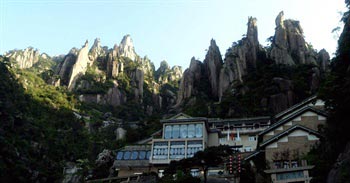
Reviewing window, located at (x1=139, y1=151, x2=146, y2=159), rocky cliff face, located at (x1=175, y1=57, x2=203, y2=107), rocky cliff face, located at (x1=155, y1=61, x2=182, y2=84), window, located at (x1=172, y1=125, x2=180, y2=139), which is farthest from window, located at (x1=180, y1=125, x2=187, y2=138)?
rocky cliff face, located at (x1=155, y1=61, x2=182, y2=84)

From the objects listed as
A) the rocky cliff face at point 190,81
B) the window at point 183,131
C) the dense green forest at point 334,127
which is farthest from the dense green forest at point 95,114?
the window at point 183,131

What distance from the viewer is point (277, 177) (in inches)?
858

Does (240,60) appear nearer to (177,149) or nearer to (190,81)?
(190,81)

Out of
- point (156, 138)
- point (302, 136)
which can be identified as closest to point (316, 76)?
point (156, 138)

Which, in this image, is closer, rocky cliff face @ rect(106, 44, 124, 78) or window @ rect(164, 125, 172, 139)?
window @ rect(164, 125, 172, 139)

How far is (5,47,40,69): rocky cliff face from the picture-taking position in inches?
4735

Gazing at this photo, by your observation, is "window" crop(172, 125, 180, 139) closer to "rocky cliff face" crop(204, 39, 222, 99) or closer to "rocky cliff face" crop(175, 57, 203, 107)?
"rocky cliff face" crop(175, 57, 203, 107)

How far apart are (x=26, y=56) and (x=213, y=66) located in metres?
74.9

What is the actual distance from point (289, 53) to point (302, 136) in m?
55.6

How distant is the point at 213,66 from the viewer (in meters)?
85.1

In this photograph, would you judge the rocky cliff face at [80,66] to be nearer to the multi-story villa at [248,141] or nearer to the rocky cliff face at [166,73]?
the rocky cliff face at [166,73]

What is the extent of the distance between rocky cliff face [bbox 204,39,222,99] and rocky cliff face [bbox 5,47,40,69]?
6590cm

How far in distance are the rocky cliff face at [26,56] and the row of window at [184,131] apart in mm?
93249

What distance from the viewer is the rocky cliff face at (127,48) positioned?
155 meters
